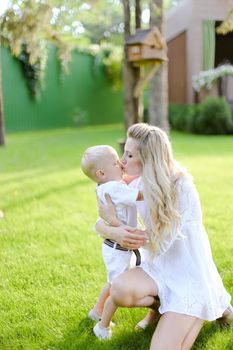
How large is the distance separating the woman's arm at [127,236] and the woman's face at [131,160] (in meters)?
0.27

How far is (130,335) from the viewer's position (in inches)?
97.5

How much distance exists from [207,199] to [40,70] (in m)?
12.0

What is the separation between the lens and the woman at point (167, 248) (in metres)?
2.19

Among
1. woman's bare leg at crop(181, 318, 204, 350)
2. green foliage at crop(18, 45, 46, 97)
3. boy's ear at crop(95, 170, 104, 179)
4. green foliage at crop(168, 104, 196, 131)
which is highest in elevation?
green foliage at crop(18, 45, 46, 97)

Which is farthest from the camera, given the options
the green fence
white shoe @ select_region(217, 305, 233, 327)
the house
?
the green fence

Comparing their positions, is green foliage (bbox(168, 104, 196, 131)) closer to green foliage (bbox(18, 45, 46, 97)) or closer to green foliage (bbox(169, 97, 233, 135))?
green foliage (bbox(169, 97, 233, 135))

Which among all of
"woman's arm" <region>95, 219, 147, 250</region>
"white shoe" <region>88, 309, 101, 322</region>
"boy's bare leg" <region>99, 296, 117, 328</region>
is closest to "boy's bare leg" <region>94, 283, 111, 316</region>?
"white shoe" <region>88, 309, 101, 322</region>

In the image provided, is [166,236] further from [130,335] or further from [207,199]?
[207,199]

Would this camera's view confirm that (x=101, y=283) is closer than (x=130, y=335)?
No

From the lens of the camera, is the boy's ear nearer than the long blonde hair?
No

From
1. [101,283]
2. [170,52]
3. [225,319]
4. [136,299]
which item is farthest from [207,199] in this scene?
[170,52]

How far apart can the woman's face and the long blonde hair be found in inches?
1.0

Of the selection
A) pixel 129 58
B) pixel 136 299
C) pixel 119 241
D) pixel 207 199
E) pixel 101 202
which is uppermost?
pixel 129 58

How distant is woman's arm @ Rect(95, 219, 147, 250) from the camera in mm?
2258
